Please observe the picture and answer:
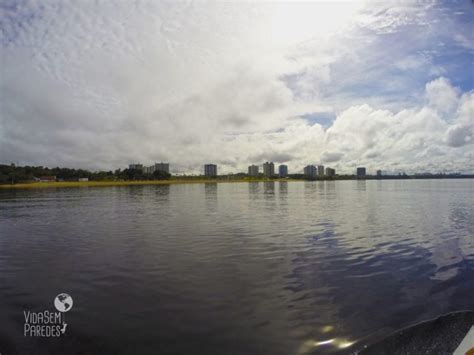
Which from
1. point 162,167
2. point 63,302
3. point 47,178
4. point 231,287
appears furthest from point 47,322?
point 162,167

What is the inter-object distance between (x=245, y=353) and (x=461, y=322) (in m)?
3.90

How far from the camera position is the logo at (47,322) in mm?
4688

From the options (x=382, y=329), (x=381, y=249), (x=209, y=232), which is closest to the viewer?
(x=382, y=329)

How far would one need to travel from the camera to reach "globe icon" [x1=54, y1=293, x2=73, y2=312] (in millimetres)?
5551

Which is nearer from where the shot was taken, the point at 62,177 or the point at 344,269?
the point at 344,269

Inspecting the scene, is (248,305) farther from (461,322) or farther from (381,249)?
(381,249)

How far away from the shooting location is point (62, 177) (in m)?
114

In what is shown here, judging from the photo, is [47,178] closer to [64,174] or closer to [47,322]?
[64,174]

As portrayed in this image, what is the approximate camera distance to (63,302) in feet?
19.2

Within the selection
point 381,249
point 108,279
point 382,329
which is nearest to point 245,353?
point 382,329

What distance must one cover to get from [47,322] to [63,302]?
85 centimetres

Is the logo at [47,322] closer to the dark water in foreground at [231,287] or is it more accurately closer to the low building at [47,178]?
the dark water in foreground at [231,287]

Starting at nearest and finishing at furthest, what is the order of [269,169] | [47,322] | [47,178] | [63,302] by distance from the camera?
1. [47,322]
2. [63,302]
3. [47,178]
4. [269,169]

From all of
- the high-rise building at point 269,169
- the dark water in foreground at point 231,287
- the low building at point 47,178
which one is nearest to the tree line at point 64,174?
the low building at point 47,178
